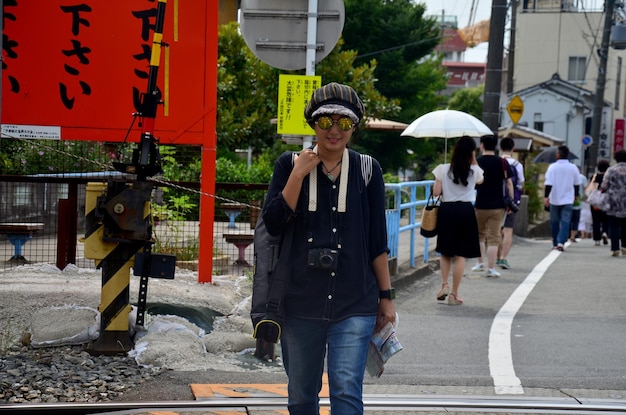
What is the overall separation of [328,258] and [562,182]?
13.0m

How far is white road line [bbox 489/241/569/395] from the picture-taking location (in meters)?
6.29

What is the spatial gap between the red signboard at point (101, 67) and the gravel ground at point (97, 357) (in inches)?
55.7

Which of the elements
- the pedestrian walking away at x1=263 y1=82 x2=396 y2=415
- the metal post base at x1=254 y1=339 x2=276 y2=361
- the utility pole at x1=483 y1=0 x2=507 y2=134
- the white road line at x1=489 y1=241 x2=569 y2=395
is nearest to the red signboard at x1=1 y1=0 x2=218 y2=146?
the metal post base at x1=254 y1=339 x2=276 y2=361

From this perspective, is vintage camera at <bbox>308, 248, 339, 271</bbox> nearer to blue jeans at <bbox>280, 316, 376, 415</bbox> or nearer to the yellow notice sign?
blue jeans at <bbox>280, 316, 376, 415</bbox>

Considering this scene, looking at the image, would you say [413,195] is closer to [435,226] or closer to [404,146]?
[435,226]

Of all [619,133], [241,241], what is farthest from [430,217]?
[619,133]

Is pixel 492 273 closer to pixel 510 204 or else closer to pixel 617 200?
pixel 510 204

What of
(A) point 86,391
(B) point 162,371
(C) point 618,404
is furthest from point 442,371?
(A) point 86,391

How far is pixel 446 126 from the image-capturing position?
1191 cm

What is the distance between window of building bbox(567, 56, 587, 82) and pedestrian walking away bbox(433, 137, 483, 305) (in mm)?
52333

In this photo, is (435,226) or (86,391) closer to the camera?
(86,391)

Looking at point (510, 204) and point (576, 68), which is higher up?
point (576, 68)

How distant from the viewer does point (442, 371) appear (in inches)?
268

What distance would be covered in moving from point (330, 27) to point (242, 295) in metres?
2.68
